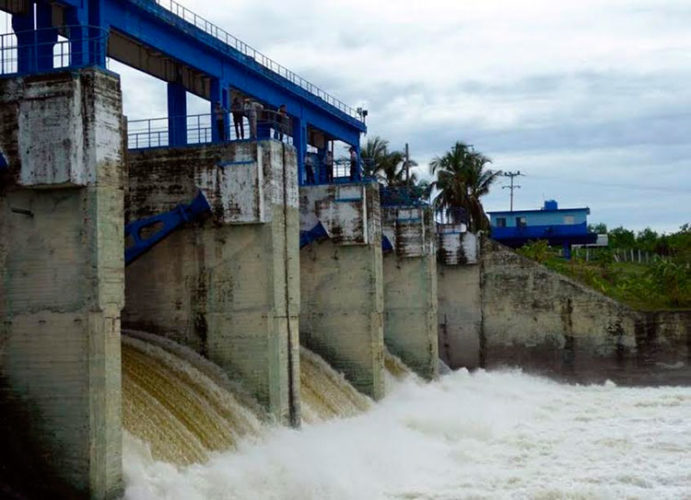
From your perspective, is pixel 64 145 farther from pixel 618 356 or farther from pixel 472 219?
pixel 472 219

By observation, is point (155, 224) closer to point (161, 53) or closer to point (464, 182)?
point (161, 53)

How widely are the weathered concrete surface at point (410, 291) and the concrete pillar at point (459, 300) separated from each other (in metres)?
4.21

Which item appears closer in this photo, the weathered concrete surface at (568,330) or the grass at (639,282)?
the weathered concrete surface at (568,330)

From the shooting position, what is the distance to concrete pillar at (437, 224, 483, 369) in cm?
3850

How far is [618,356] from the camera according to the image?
3625 centimetres

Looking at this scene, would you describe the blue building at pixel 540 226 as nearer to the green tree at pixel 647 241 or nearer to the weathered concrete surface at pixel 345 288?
the green tree at pixel 647 241

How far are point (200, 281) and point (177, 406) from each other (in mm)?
3905

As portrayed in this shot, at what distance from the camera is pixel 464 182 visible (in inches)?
2053

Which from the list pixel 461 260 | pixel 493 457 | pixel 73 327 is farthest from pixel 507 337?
pixel 73 327

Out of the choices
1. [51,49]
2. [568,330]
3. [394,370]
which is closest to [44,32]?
[51,49]

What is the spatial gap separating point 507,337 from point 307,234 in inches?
518

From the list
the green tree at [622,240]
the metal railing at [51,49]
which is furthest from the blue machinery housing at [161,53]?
the green tree at [622,240]

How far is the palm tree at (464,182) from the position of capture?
5106cm

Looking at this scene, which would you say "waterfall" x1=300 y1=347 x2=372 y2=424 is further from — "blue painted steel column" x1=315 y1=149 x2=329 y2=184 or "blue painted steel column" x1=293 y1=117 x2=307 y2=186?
"blue painted steel column" x1=315 y1=149 x2=329 y2=184
